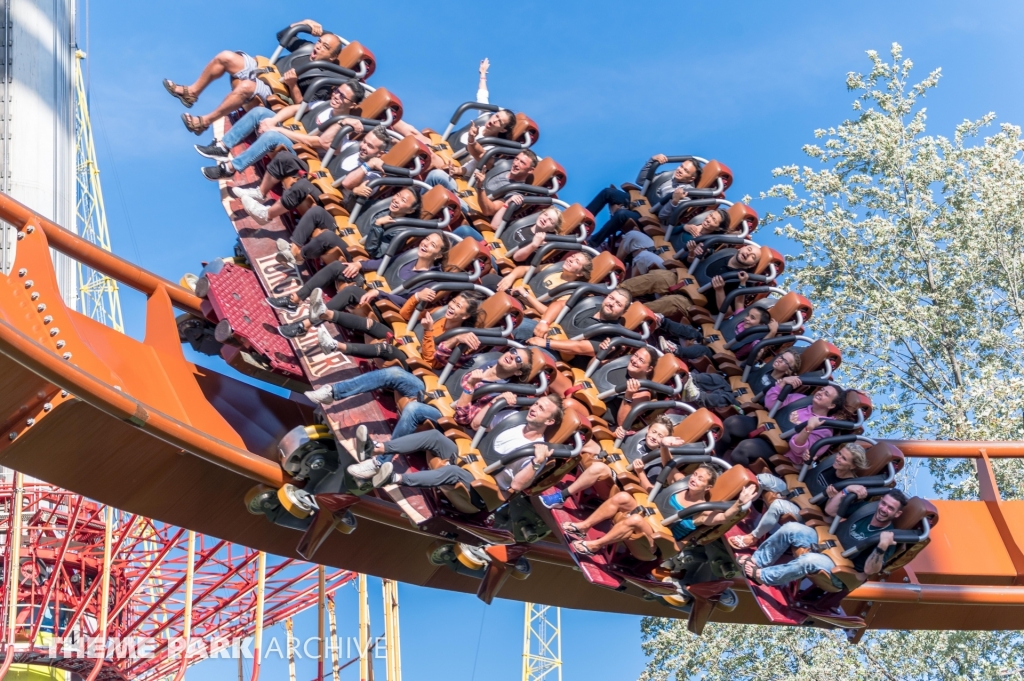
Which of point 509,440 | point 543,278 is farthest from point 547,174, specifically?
point 509,440

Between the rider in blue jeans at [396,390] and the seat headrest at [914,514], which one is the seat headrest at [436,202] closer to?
the rider in blue jeans at [396,390]

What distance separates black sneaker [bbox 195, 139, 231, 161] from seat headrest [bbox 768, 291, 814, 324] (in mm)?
3543

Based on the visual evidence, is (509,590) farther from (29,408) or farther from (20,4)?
(20,4)

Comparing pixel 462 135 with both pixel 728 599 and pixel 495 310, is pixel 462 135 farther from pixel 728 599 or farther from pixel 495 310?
pixel 728 599

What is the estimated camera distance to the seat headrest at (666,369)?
7.45 metres

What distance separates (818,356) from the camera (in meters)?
8.16

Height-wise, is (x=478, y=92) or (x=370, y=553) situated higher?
(x=478, y=92)

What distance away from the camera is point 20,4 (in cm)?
2123

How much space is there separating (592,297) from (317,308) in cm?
175

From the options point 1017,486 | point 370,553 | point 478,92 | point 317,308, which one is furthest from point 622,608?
point 1017,486

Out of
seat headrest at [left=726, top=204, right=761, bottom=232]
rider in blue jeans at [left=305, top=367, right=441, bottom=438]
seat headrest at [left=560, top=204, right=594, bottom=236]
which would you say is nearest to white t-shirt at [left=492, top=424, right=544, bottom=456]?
rider in blue jeans at [left=305, top=367, right=441, bottom=438]

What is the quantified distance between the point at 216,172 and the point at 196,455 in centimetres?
198

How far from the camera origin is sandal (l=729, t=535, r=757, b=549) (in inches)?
290

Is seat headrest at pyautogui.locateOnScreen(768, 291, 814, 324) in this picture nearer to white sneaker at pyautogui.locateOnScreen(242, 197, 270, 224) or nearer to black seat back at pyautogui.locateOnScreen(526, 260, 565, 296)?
black seat back at pyautogui.locateOnScreen(526, 260, 565, 296)
